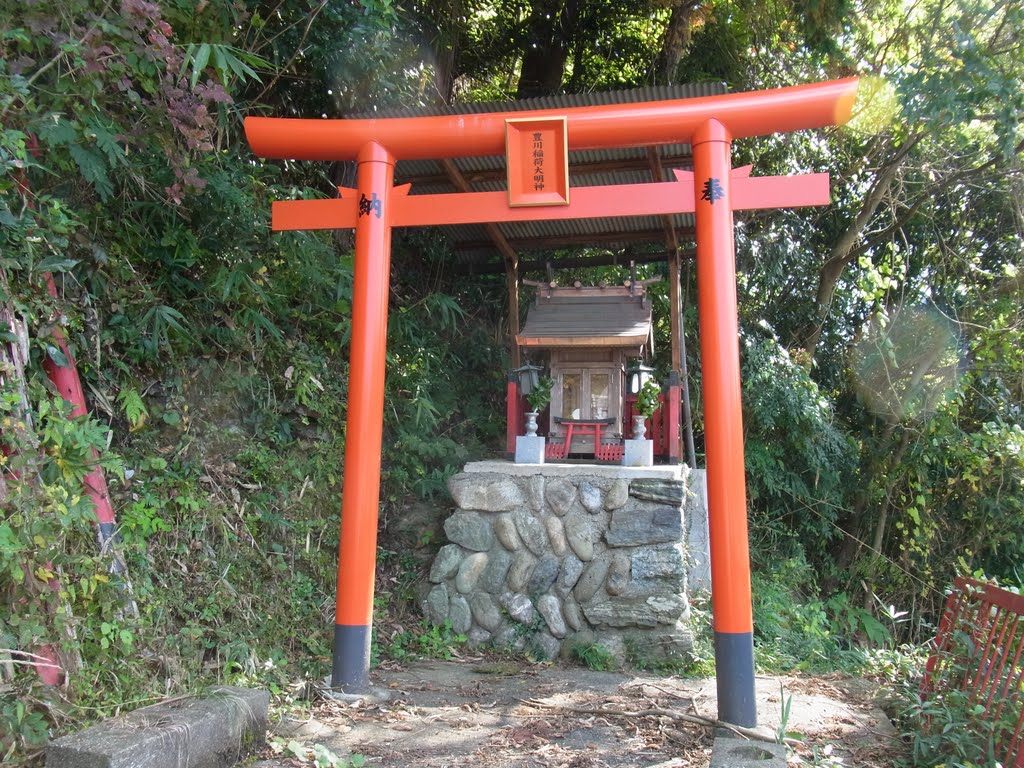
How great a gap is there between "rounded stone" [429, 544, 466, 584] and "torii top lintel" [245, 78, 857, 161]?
271cm

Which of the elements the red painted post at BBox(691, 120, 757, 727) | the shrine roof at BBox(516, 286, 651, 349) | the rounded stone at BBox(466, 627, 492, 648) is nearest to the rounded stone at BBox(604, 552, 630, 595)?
the rounded stone at BBox(466, 627, 492, 648)

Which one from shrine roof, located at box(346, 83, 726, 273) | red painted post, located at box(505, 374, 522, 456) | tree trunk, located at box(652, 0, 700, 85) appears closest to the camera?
shrine roof, located at box(346, 83, 726, 273)

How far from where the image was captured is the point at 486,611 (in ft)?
17.5

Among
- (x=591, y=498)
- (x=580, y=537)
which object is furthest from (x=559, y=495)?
(x=580, y=537)

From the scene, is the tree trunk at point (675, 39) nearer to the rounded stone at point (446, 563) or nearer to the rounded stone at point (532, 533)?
the rounded stone at point (532, 533)

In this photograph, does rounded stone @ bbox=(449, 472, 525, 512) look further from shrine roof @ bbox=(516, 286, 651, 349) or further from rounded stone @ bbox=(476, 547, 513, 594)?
shrine roof @ bbox=(516, 286, 651, 349)

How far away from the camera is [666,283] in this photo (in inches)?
321

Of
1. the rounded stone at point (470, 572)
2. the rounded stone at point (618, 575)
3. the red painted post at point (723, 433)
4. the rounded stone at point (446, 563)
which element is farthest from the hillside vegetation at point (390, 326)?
the red painted post at point (723, 433)

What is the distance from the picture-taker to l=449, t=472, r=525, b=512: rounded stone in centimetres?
556

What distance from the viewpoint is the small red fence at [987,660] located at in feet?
11.3

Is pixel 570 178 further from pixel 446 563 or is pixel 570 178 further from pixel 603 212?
pixel 446 563

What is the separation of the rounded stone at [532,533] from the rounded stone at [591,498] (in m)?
0.36

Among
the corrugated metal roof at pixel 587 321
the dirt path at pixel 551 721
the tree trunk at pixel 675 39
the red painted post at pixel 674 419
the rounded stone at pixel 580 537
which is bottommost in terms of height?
the dirt path at pixel 551 721

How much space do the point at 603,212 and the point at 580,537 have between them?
2292 mm
